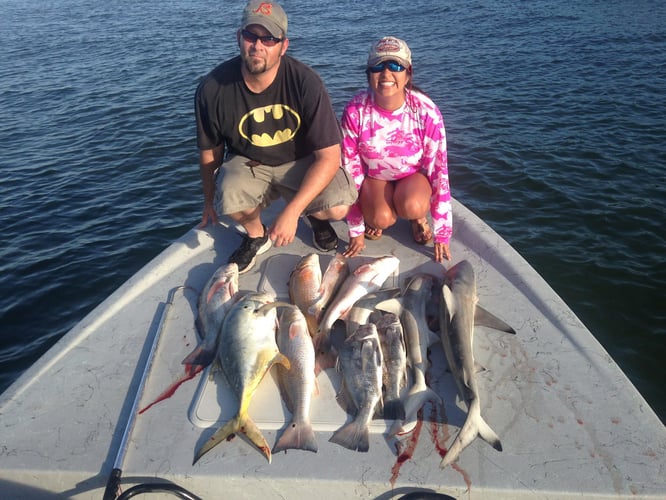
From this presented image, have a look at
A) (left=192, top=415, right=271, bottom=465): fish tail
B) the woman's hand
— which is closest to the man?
the woman's hand

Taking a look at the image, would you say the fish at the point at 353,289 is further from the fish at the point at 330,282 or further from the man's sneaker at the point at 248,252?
the man's sneaker at the point at 248,252

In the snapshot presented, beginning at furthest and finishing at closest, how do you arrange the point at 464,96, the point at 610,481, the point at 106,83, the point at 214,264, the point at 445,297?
the point at 106,83 → the point at 464,96 → the point at 214,264 → the point at 445,297 → the point at 610,481

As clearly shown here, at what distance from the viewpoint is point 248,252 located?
4355mm

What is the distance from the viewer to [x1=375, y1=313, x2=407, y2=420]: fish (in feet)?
9.62

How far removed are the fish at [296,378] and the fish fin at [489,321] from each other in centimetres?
120

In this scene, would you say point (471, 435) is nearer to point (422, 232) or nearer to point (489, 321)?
point (489, 321)

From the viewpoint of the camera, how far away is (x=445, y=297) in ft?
11.2

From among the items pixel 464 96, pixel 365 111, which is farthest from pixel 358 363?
pixel 464 96

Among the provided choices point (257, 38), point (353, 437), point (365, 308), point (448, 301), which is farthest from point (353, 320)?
point (257, 38)

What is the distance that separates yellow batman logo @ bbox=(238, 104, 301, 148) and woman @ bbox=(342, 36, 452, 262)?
0.49 meters

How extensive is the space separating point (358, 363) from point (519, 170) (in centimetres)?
657

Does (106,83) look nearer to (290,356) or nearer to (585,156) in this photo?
(585,156)

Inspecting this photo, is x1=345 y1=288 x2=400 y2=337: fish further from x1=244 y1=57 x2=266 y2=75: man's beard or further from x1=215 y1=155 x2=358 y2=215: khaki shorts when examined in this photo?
x1=244 y1=57 x2=266 y2=75: man's beard

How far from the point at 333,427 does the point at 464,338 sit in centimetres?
103
